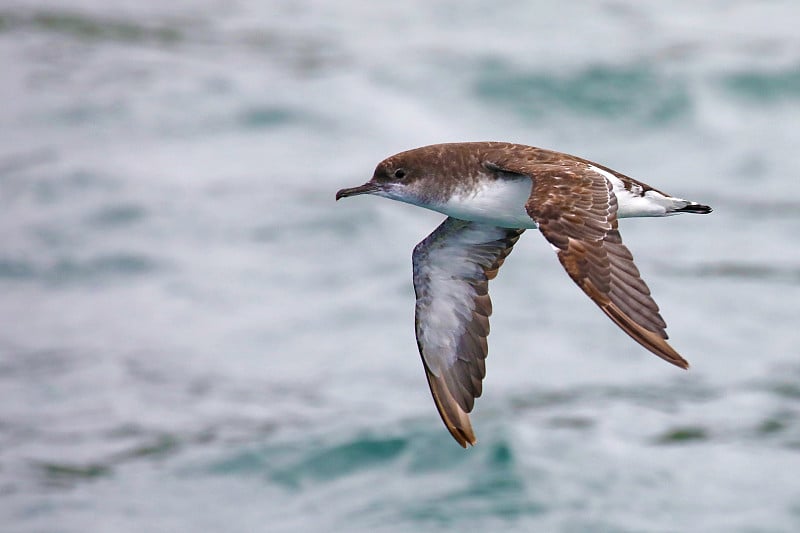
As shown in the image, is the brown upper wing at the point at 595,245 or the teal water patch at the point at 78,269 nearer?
the brown upper wing at the point at 595,245

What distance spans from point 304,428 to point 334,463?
2.15 feet

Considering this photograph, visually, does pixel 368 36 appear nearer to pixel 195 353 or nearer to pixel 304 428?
pixel 195 353

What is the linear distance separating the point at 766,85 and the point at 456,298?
1412 centimetres

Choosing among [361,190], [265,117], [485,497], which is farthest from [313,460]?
[265,117]

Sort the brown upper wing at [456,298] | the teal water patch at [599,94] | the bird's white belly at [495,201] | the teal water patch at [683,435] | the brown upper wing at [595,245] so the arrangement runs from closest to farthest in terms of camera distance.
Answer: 1. the brown upper wing at [595,245]
2. the bird's white belly at [495,201]
3. the brown upper wing at [456,298]
4. the teal water patch at [683,435]
5. the teal water patch at [599,94]

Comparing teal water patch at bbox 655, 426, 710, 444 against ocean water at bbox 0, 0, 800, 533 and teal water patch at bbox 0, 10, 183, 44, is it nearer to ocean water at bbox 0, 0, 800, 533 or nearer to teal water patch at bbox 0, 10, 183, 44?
ocean water at bbox 0, 0, 800, 533

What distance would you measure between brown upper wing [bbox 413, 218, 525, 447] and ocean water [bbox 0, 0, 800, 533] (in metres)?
5.00

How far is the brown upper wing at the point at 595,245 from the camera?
280 inches

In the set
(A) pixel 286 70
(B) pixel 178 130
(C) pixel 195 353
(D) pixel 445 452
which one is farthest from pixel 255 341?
(A) pixel 286 70

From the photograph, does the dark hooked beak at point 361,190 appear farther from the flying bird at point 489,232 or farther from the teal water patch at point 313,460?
the teal water patch at point 313,460

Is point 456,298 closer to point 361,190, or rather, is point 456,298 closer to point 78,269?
point 361,190

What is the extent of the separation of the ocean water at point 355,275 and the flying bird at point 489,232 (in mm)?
5028

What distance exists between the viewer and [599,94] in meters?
22.3

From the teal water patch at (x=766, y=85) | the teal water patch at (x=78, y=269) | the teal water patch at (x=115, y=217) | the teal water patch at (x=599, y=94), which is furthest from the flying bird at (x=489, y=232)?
the teal water patch at (x=766, y=85)
